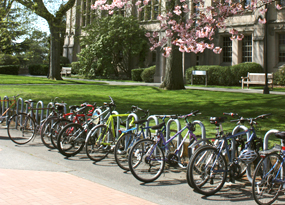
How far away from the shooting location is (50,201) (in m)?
5.36

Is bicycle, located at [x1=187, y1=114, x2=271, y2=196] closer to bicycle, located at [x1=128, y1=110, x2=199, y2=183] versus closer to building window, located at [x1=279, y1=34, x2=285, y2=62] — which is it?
bicycle, located at [x1=128, y1=110, x2=199, y2=183]

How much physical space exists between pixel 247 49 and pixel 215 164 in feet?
78.8

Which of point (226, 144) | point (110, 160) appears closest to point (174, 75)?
point (110, 160)

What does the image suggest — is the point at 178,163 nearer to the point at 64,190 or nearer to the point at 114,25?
the point at 64,190

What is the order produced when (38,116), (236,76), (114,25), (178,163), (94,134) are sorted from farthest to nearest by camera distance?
(114,25) → (236,76) → (38,116) → (94,134) → (178,163)

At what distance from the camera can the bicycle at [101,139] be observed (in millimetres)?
8023

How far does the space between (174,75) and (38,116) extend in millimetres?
10324

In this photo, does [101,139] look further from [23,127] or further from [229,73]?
[229,73]

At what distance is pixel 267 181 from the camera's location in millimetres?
5391

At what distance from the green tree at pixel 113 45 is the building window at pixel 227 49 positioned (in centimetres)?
749

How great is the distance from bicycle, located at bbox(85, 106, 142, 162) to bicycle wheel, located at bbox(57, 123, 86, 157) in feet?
1.41

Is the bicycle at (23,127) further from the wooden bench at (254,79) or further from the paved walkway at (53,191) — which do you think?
the wooden bench at (254,79)

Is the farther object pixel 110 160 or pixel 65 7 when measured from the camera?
pixel 65 7

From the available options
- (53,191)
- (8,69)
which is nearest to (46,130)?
(53,191)
